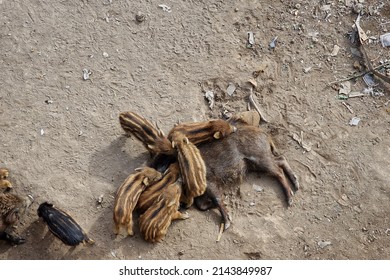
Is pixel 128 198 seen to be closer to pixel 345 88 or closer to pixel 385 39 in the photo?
pixel 345 88

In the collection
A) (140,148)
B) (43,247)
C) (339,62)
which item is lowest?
(43,247)

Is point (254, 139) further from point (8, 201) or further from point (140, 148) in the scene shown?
point (8, 201)

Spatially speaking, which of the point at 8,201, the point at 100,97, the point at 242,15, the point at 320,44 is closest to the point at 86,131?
the point at 100,97

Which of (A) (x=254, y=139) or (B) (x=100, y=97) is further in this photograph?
(B) (x=100, y=97)

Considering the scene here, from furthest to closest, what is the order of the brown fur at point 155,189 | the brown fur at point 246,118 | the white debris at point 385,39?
the white debris at point 385,39 < the brown fur at point 246,118 < the brown fur at point 155,189

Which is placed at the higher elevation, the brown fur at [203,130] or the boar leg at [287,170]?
the brown fur at [203,130]

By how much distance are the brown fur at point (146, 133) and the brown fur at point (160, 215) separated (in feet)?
1.58

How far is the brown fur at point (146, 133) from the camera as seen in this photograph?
7.06 metres

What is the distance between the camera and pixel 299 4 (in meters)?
8.29

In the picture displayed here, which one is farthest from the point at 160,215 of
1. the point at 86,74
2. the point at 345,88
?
the point at 345,88

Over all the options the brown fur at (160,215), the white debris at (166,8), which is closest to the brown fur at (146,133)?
the brown fur at (160,215)

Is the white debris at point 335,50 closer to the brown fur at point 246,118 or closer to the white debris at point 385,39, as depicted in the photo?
the white debris at point 385,39

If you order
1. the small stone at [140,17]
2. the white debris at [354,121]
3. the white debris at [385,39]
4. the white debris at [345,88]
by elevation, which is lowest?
the white debris at [354,121]

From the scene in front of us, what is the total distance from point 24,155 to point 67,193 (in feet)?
2.34
